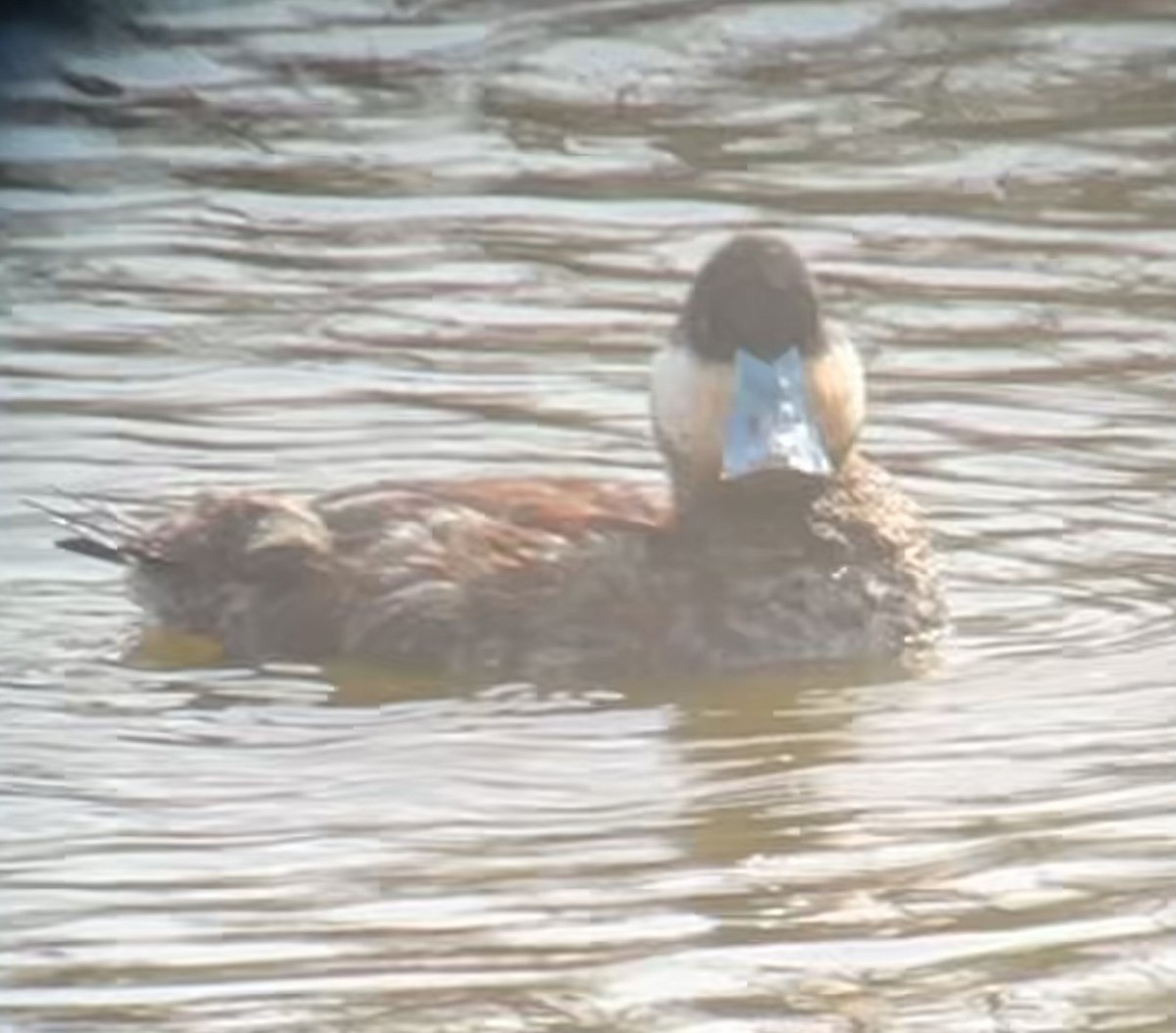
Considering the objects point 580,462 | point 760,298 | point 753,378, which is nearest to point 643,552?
point 753,378

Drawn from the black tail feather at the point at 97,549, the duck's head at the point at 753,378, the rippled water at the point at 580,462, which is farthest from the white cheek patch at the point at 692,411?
the black tail feather at the point at 97,549

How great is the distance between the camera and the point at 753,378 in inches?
299

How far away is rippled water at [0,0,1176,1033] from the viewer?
5727mm

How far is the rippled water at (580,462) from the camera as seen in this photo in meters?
5.73

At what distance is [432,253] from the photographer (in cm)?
936

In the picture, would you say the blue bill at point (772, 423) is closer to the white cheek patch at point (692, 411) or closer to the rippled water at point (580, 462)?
the white cheek patch at point (692, 411)

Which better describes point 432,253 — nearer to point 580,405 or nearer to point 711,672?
point 580,405

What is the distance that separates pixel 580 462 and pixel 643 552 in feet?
2.34

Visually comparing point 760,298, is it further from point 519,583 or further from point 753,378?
point 519,583

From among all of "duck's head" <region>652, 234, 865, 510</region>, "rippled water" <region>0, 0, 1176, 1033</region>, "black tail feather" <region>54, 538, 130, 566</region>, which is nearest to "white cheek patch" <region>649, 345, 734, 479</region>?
"duck's head" <region>652, 234, 865, 510</region>

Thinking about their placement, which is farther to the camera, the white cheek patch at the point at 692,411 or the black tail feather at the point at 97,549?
the white cheek patch at the point at 692,411

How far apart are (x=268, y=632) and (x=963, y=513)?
3.67 ft

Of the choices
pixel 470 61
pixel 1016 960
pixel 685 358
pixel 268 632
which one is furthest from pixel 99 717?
pixel 470 61

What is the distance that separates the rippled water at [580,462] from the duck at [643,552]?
110 millimetres
